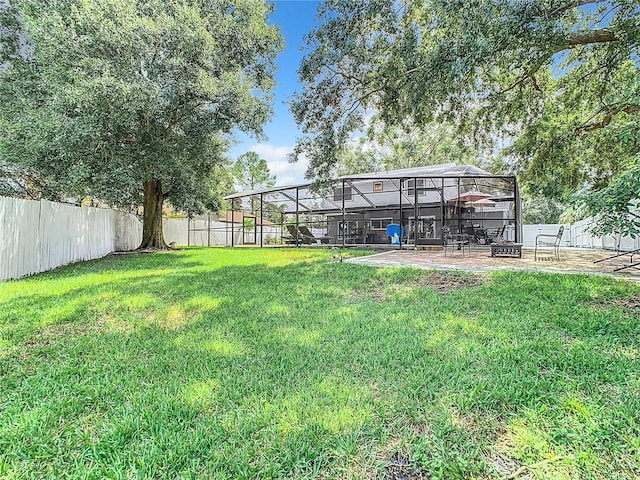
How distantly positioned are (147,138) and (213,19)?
4310 millimetres

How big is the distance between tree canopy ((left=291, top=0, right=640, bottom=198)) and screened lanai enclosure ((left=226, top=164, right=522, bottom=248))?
2.54m

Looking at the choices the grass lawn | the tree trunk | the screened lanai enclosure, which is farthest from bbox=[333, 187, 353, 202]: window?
the grass lawn

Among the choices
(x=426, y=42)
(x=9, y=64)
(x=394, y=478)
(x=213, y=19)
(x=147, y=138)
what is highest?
(x=213, y=19)

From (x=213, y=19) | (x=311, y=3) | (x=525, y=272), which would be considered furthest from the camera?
(x=213, y=19)

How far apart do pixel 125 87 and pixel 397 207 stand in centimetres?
1209

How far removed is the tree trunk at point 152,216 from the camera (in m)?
13.2

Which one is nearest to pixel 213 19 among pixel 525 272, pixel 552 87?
pixel 552 87

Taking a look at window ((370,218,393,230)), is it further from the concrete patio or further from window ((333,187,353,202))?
the concrete patio

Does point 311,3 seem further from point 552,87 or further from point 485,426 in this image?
point 485,426

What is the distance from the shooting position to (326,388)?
221cm

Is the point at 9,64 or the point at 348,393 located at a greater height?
the point at 9,64

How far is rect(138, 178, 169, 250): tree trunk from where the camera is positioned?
1317 centimetres

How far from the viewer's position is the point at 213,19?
10523 mm

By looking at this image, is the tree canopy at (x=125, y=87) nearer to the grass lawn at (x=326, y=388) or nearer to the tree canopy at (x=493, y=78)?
the tree canopy at (x=493, y=78)
